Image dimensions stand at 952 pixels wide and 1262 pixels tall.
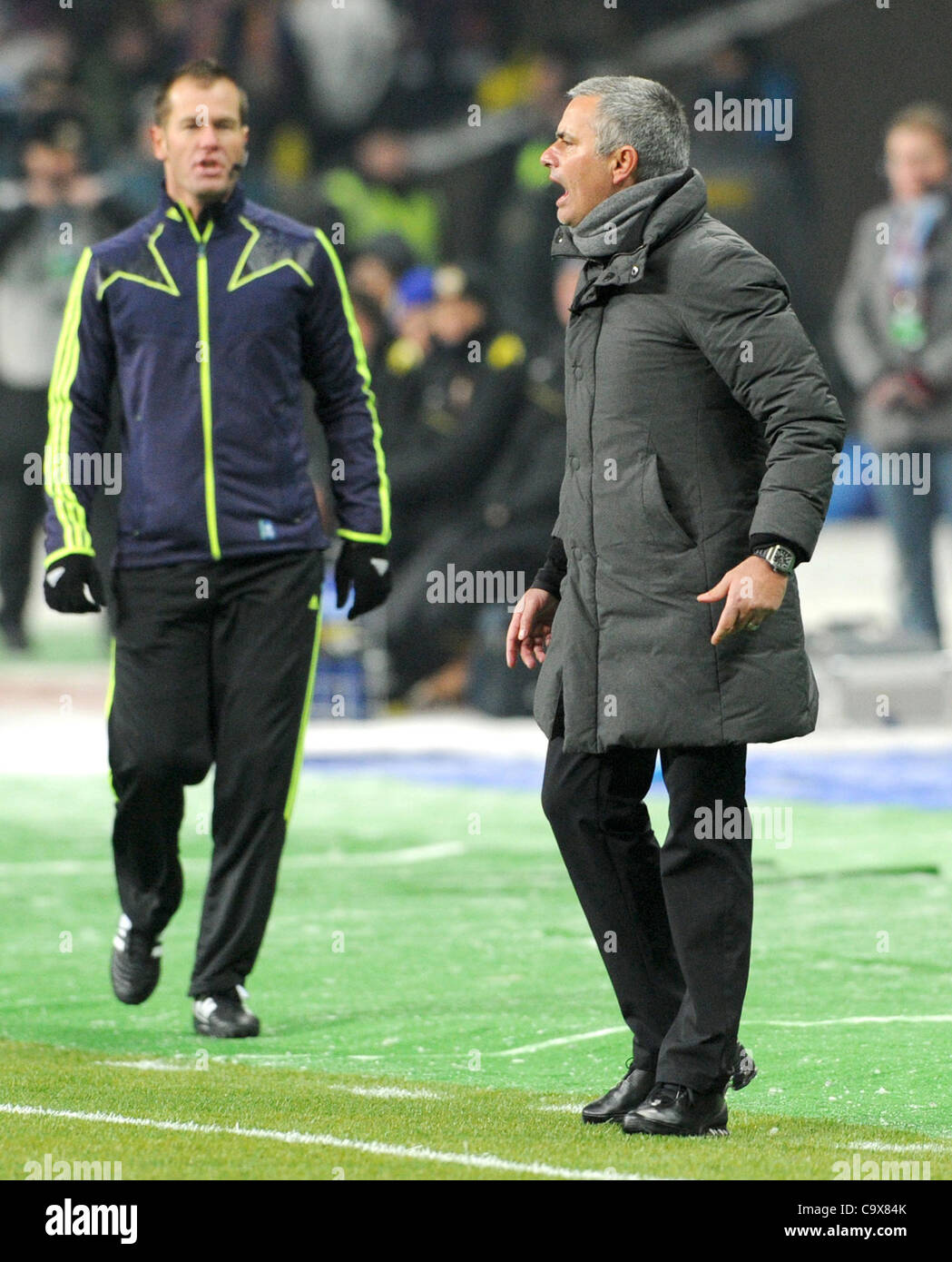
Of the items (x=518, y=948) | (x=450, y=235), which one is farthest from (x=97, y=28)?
(x=518, y=948)

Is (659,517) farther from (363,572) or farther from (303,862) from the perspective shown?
(303,862)

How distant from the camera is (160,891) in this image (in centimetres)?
689

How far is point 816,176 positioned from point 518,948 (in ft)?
40.9

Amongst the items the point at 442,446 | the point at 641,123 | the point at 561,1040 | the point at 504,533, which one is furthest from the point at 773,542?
the point at 442,446

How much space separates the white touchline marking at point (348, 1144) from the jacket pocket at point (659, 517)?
121 cm

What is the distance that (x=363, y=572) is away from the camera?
687cm

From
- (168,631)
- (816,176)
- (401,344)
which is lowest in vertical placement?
(168,631)

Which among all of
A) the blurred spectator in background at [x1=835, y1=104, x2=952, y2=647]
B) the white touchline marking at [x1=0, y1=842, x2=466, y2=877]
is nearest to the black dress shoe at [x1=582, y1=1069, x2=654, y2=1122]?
the white touchline marking at [x1=0, y1=842, x2=466, y2=877]

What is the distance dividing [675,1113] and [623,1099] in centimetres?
22

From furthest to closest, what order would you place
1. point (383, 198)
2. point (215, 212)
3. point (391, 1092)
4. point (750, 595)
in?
point (383, 198)
point (215, 212)
point (391, 1092)
point (750, 595)

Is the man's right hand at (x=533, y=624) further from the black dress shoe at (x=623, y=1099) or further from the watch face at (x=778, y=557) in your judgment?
the black dress shoe at (x=623, y=1099)

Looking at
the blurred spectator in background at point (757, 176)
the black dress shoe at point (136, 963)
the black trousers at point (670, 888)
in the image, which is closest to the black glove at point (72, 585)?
the black dress shoe at point (136, 963)
